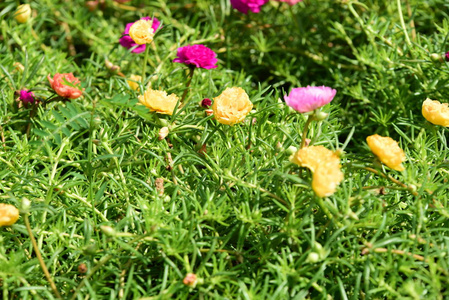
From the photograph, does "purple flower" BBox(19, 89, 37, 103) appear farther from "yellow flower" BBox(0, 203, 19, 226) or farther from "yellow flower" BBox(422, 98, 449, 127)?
"yellow flower" BBox(422, 98, 449, 127)

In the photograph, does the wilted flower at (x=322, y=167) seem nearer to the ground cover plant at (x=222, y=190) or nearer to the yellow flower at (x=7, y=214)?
the ground cover plant at (x=222, y=190)

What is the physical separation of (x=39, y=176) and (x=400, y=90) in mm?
1359

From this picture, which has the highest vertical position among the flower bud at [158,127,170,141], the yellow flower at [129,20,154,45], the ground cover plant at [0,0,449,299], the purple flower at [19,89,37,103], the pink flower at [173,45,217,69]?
the yellow flower at [129,20,154,45]

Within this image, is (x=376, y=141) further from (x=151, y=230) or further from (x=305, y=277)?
(x=151, y=230)

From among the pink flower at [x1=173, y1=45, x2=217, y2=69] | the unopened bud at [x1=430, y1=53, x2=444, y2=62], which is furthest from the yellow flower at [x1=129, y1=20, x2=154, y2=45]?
the unopened bud at [x1=430, y1=53, x2=444, y2=62]

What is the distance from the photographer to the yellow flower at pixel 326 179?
0.97 meters

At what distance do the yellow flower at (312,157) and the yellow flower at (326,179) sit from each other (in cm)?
4

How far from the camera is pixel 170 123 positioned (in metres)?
1.38

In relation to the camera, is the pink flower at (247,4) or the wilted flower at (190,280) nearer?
the wilted flower at (190,280)

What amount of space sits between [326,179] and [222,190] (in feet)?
1.32

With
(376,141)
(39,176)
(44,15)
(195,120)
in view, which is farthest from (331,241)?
(44,15)

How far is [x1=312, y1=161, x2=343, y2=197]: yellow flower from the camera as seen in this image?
97cm

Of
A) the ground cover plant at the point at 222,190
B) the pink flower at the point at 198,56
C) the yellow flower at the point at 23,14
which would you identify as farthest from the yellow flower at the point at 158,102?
the yellow flower at the point at 23,14

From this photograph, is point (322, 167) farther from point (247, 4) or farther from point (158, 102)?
point (247, 4)
